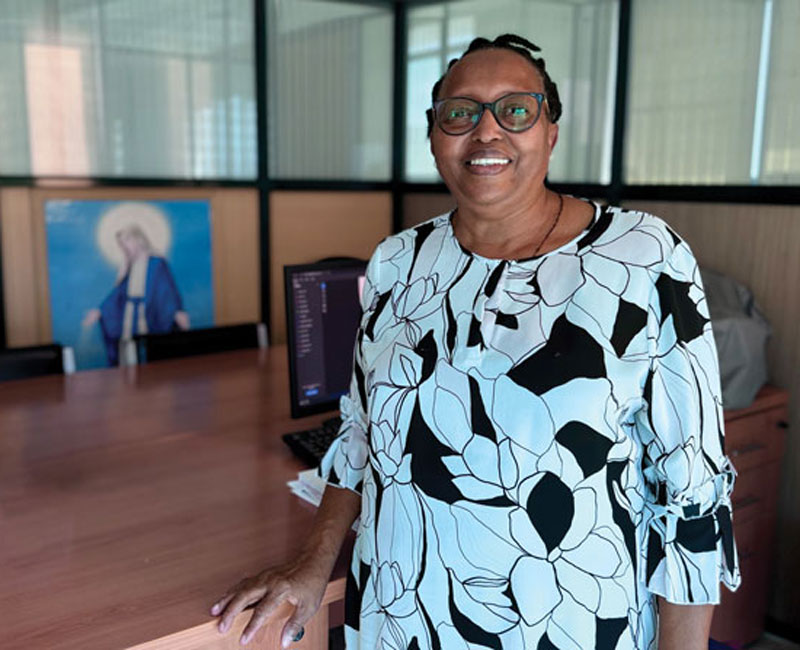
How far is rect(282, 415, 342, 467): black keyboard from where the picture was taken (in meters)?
1.71

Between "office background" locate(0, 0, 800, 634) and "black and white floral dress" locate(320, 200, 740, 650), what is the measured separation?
1894 mm

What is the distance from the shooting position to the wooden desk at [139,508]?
3.65 feet

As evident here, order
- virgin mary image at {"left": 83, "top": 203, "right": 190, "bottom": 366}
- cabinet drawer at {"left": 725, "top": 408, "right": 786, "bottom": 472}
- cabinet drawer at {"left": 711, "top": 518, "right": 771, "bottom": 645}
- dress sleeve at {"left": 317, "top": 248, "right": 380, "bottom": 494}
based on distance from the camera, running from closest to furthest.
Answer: dress sleeve at {"left": 317, "top": 248, "right": 380, "bottom": 494} < cabinet drawer at {"left": 725, "top": 408, "right": 786, "bottom": 472} < cabinet drawer at {"left": 711, "top": 518, "right": 771, "bottom": 645} < virgin mary image at {"left": 83, "top": 203, "right": 190, "bottom": 366}

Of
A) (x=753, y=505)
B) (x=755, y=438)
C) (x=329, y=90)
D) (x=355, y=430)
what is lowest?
(x=753, y=505)

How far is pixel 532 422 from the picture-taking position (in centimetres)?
98

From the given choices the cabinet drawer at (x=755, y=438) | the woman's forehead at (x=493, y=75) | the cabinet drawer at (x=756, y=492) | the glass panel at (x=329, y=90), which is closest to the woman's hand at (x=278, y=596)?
the woman's forehead at (x=493, y=75)

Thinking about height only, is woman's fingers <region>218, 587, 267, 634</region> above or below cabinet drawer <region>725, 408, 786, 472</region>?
above

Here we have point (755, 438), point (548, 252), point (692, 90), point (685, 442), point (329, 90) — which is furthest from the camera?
point (329, 90)

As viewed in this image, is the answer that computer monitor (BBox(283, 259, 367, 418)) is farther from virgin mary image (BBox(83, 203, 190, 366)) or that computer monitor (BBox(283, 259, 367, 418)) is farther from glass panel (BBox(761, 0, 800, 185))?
virgin mary image (BBox(83, 203, 190, 366))

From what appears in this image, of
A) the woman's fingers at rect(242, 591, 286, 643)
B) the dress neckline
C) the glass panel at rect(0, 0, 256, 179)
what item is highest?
the glass panel at rect(0, 0, 256, 179)

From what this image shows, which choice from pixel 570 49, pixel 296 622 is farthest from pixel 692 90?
pixel 296 622

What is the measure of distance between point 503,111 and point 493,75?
5cm

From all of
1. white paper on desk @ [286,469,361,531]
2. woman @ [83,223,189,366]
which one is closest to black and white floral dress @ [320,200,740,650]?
white paper on desk @ [286,469,361,531]

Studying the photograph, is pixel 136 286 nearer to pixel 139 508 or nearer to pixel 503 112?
pixel 139 508
